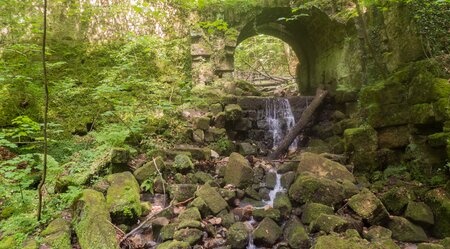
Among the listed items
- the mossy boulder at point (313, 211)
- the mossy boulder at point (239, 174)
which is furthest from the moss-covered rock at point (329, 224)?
the mossy boulder at point (239, 174)

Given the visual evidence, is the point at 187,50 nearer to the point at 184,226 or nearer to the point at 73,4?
the point at 73,4

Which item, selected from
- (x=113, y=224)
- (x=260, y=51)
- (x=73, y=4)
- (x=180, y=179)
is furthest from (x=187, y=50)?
(x=260, y=51)

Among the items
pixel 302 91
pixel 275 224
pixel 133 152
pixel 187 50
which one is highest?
pixel 187 50

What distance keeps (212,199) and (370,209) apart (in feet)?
7.77

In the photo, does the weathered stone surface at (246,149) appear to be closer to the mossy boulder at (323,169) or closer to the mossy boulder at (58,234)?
the mossy boulder at (323,169)

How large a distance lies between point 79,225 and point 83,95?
471 centimetres

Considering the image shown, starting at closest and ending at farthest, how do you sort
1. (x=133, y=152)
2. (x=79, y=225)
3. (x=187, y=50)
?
(x=79, y=225), (x=133, y=152), (x=187, y=50)

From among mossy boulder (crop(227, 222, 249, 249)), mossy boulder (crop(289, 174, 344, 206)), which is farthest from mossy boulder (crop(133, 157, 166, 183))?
mossy boulder (crop(289, 174, 344, 206))

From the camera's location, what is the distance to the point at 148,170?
5.18m

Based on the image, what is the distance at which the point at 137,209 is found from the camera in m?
4.14

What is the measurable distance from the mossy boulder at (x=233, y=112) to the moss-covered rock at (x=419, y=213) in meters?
4.62

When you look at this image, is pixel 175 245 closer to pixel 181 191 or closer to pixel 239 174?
pixel 181 191

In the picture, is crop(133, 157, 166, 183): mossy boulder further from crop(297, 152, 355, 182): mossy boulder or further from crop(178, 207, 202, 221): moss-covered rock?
crop(297, 152, 355, 182): mossy boulder

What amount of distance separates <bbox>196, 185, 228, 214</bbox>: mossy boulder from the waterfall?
4234 mm
